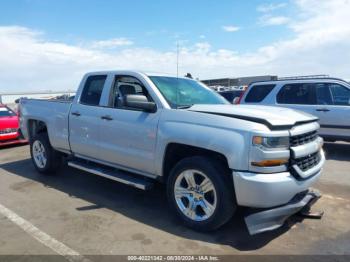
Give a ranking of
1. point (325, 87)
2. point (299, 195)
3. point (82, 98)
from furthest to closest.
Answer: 1. point (325, 87)
2. point (82, 98)
3. point (299, 195)

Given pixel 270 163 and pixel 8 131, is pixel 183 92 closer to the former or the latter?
pixel 270 163

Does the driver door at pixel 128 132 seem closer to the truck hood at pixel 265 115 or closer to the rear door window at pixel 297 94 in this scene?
the truck hood at pixel 265 115

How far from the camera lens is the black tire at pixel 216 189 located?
11.8 feet

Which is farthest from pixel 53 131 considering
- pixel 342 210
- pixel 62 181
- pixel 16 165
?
pixel 342 210

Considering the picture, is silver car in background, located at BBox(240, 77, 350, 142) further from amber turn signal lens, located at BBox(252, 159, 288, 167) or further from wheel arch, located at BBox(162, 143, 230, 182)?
amber turn signal lens, located at BBox(252, 159, 288, 167)

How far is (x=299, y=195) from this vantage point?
3807mm

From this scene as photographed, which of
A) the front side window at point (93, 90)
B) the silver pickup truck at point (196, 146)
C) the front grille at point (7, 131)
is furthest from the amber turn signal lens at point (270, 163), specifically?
the front grille at point (7, 131)

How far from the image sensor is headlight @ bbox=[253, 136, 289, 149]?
3.36 metres

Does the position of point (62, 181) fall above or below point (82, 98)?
below

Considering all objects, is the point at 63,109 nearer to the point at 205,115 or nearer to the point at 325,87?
the point at 205,115

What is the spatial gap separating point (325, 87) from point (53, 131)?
21.4ft

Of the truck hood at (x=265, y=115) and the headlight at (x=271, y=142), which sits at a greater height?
the truck hood at (x=265, y=115)

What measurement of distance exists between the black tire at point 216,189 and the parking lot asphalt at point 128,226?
0.13 metres

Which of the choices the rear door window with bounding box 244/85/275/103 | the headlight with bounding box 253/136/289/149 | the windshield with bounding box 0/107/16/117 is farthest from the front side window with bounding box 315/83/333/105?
the windshield with bounding box 0/107/16/117
